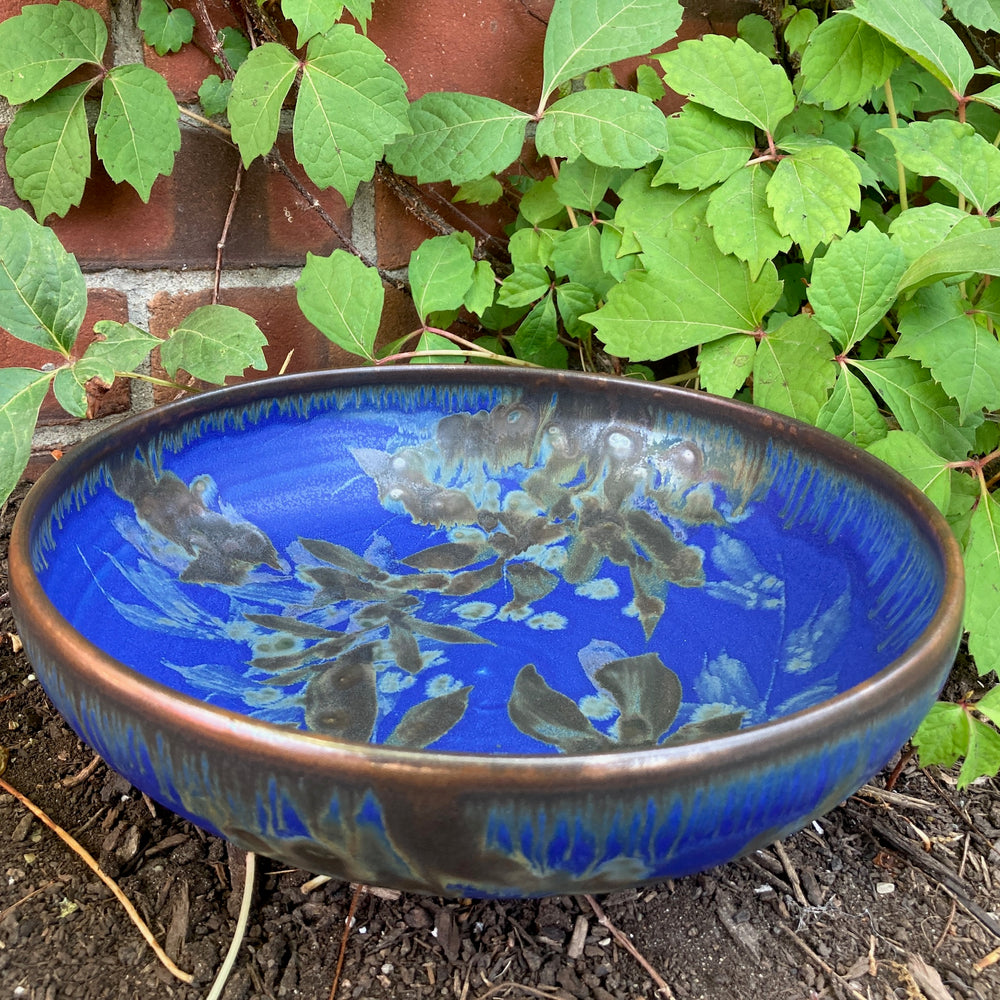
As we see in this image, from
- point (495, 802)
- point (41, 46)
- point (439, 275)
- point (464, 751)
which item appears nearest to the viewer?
point (495, 802)

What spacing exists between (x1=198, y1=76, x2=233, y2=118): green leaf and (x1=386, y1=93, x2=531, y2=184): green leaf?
0.15 metres

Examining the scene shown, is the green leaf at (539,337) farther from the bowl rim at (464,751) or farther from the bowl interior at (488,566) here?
the bowl rim at (464,751)

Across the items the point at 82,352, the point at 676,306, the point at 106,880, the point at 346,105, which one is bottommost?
the point at 106,880

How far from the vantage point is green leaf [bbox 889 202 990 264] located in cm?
71

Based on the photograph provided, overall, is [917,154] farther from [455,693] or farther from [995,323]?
[455,693]

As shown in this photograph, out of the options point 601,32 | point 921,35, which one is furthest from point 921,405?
point 601,32

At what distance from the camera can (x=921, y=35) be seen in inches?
29.1

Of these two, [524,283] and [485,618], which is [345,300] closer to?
[524,283]

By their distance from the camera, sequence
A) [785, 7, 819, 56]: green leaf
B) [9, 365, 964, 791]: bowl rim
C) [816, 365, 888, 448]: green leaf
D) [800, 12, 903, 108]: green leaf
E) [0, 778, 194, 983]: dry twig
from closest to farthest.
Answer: [9, 365, 964, 791]: bowl rim, [0, 778, 194, 983]: dry twig, [816, 365, 888, 448]: green leaf, [800, 12, 903, 108]: green leaf, [785, 7, 819, 56]: green leaf

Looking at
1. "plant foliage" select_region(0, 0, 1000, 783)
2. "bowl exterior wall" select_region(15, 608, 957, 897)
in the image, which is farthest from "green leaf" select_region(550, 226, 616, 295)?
"bowl exterior wall" select_region(15, 608, 957, 897)

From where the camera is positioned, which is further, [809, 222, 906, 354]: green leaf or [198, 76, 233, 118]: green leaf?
[198, 76, 233, 118]: green leaf

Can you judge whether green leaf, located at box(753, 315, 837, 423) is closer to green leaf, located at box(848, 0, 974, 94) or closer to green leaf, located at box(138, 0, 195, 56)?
green leaf, located at box(848, 0, 974, 94)

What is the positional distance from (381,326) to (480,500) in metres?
0.30

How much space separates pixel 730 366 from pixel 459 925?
45 cm
